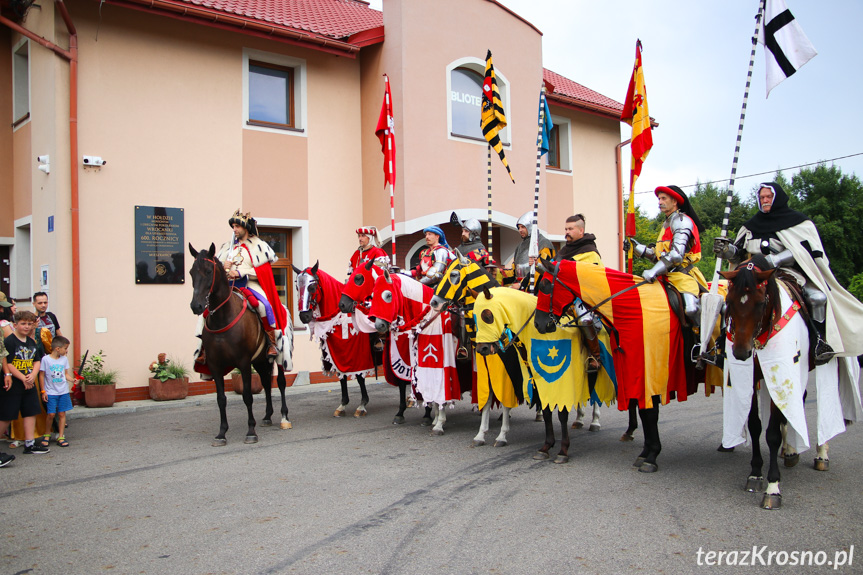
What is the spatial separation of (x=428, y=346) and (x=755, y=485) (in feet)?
12.8

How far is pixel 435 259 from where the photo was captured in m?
8.12

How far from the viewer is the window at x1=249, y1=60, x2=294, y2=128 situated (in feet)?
43.0

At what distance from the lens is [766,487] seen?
17.5ft

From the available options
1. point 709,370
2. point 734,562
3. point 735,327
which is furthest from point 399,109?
point 734,562

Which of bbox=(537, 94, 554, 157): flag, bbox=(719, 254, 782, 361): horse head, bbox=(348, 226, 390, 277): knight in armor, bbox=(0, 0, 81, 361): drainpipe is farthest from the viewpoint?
bbox=(537, 94, 554, 157): flag

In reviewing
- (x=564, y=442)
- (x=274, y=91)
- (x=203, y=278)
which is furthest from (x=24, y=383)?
(x=274, y=91)

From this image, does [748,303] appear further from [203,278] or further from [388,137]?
[388,137]

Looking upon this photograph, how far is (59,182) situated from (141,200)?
130cm

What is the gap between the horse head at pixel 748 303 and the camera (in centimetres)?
479

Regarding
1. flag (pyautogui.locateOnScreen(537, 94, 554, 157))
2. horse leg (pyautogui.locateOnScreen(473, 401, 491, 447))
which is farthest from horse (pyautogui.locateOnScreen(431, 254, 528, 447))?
flag (pyautogui.locateOnScreen(537, 94, 554, 157))

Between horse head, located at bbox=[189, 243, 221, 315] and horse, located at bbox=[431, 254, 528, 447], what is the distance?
2627 millimetres

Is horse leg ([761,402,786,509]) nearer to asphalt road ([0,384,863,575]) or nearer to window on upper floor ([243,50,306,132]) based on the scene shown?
asphalt road ([0,384,863,575])

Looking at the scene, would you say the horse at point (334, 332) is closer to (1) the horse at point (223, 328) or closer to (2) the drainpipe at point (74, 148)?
(1) the horse at point (223, 328)

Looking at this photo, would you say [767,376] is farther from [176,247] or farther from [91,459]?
[176,247]
